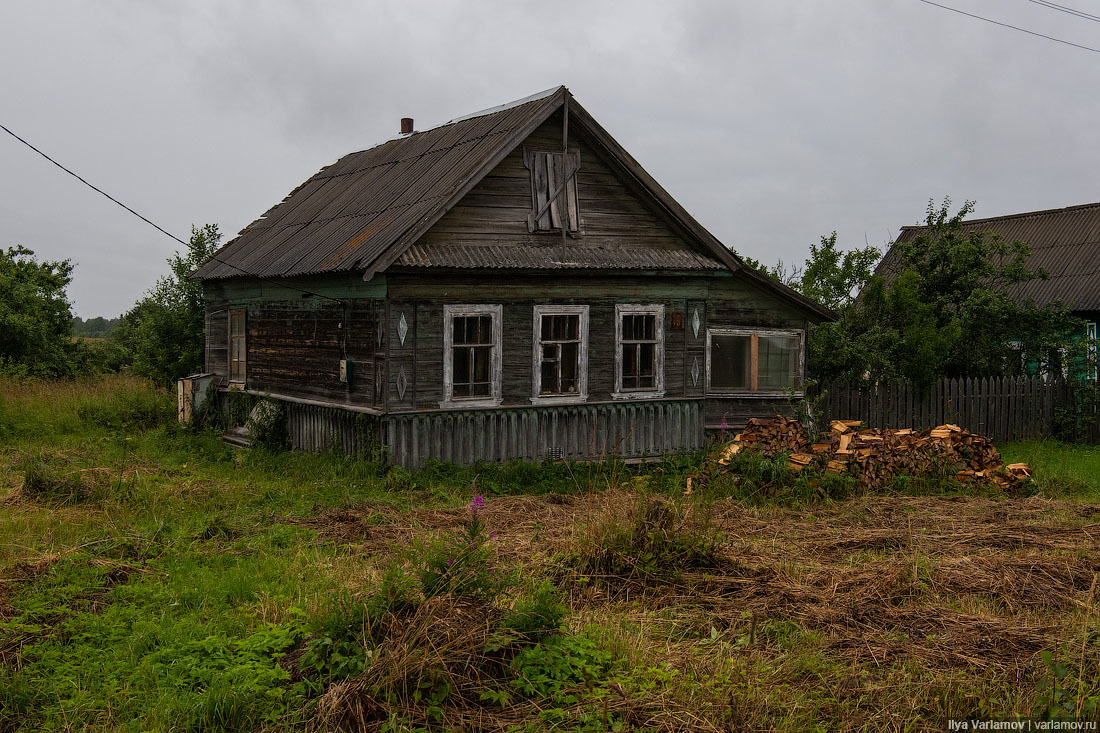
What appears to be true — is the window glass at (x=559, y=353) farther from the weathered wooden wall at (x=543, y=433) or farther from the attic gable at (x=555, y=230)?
the attic gable at (x=555, y=230)

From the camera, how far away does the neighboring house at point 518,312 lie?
12.6 metres

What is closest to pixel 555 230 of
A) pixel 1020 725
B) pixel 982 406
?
pixel 982 406

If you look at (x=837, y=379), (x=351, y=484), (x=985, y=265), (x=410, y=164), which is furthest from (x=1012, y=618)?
(x=985, y=265)

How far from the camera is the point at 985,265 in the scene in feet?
61.1

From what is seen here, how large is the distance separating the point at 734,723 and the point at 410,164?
1264cm

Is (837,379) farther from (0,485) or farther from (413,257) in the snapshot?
(0,485)

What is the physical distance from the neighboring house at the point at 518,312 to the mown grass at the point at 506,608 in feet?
6.34

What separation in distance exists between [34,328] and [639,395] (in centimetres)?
1729

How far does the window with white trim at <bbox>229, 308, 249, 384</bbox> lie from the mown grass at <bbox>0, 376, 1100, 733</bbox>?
5.49 metres

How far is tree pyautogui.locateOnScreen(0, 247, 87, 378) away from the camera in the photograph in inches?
910

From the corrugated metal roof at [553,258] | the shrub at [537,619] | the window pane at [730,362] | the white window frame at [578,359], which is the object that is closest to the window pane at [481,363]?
the white window frame at [578,359]

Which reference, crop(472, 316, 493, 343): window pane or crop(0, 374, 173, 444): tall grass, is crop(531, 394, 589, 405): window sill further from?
crop(0, 374, 173, 444): tall grass

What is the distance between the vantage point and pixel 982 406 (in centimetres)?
1739

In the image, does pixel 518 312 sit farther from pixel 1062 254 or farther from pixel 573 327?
pixel 1062 254
